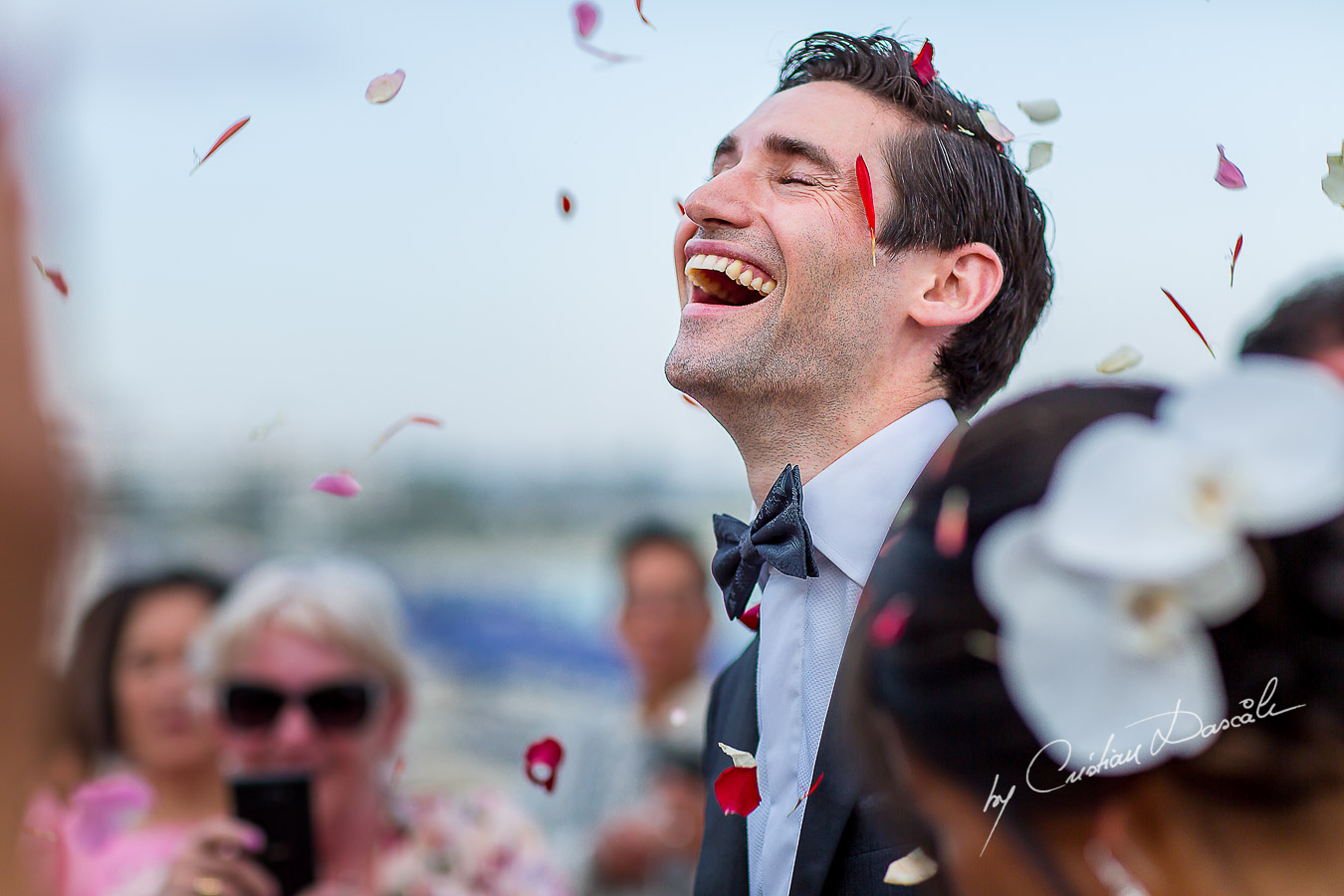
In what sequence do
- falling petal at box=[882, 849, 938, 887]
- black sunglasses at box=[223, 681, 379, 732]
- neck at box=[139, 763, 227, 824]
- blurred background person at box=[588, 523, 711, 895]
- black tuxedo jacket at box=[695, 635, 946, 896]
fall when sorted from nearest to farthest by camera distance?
falling petal at box=[882, 849, 938, 887] < black tuxedo jacket at box=[695, 635, 946, 896] < black sunglasses at box=[223, 681, 379, 732] < neck at box=[139, 763, 227, 824] < blurred background person at box=[588, 523, 711, 895]

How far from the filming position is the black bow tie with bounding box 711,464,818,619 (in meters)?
1.87

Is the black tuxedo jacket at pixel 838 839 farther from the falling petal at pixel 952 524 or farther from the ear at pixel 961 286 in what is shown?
the ear at pixel 961 286

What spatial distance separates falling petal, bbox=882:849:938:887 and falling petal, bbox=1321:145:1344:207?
1347mm

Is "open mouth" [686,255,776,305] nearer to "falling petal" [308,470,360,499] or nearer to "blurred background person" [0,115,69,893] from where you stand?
"falling petal" [308,470,360,499]

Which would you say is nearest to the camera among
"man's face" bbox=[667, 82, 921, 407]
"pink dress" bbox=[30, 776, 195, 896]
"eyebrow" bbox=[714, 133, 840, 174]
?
"man's face" bbox=[667, 82, 921, 407]

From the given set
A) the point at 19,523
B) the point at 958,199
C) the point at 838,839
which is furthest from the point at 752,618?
the point at 19,523

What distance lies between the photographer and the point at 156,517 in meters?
11.0

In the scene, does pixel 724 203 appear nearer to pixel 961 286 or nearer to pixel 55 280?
pixel 961 286

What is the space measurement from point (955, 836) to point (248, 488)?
13.5 meters

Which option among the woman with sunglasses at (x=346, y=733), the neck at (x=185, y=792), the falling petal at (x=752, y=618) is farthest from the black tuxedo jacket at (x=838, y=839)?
the neck at (x=185, y=792)

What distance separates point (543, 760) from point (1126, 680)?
175cm

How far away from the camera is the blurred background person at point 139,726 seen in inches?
122

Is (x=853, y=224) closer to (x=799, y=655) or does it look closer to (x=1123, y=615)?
(x=799, y=655)

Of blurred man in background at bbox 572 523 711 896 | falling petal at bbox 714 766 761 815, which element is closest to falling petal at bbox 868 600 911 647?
falling petal at bbox 714 766 761 815
